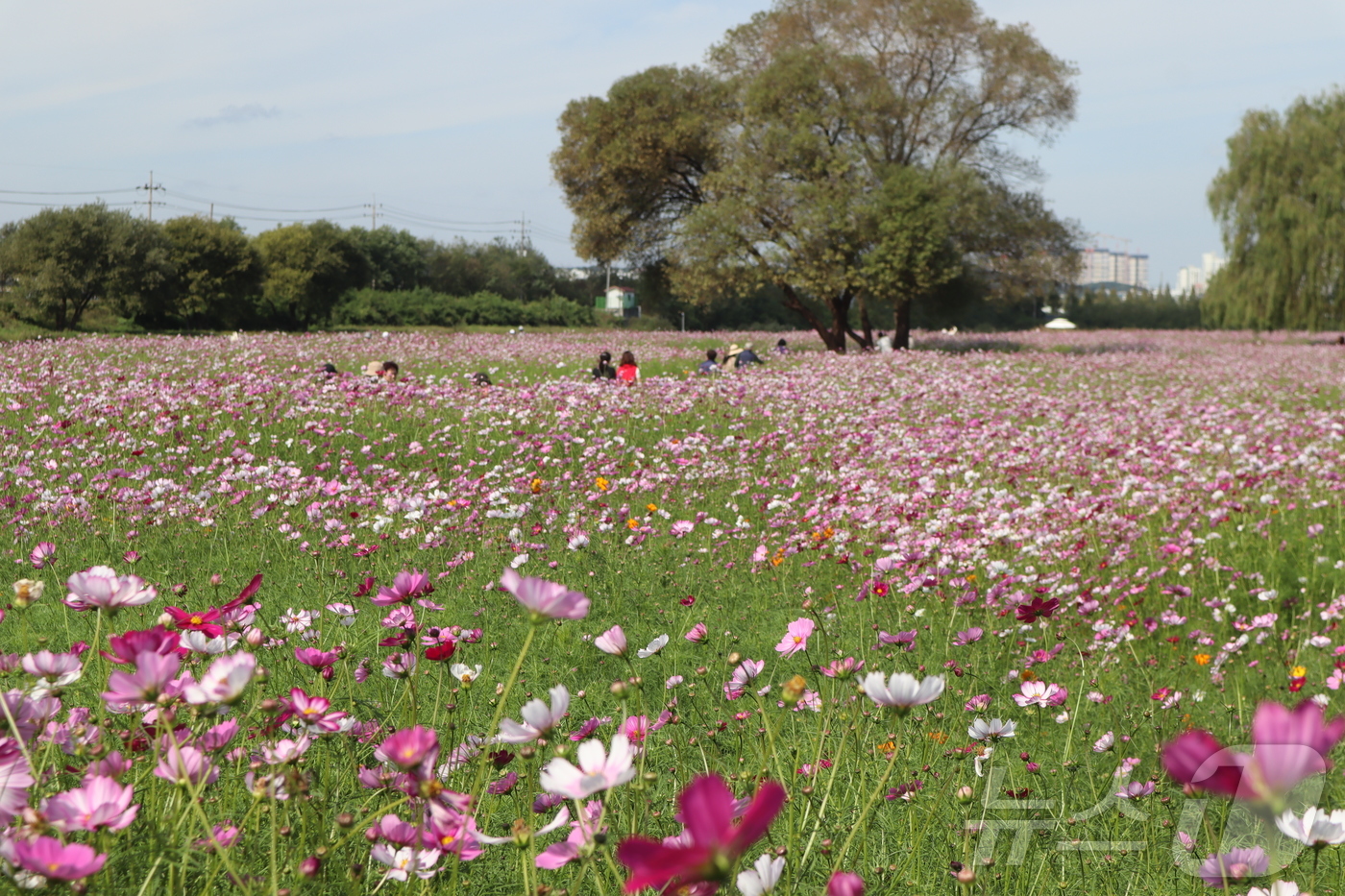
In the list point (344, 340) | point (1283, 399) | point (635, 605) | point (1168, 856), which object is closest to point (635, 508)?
point (635, 605)

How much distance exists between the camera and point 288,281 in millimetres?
41562

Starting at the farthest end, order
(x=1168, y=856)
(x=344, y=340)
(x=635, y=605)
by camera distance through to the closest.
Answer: (x=344, y=340), (x=635, y=605), (x=1168, y=856)

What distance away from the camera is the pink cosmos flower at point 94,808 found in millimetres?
1187

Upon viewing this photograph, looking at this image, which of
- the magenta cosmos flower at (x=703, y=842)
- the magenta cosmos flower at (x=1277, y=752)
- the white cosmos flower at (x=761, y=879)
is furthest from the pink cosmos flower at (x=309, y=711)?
the magenta cosmos flower at (x=1277, y=752)

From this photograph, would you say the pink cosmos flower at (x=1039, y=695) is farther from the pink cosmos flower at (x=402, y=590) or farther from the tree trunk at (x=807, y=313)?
the tree trunk at (x=807, y=313)

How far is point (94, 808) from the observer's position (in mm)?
1229

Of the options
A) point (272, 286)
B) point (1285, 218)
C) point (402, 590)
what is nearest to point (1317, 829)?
point (402, 590)

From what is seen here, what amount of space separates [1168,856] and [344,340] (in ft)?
76.3

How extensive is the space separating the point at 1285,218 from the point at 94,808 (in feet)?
119

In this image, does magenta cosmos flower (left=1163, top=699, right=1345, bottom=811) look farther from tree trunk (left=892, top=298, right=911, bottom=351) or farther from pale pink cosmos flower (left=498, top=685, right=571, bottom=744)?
tree trunk (left=892, top=298, right=911, bottom=351)

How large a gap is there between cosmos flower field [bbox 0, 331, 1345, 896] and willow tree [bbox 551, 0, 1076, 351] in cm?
1297

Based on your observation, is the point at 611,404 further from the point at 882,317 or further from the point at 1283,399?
the point at 882,317

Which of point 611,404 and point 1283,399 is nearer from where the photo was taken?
point 611,404

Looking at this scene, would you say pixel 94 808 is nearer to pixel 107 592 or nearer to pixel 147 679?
pixel 147 679
